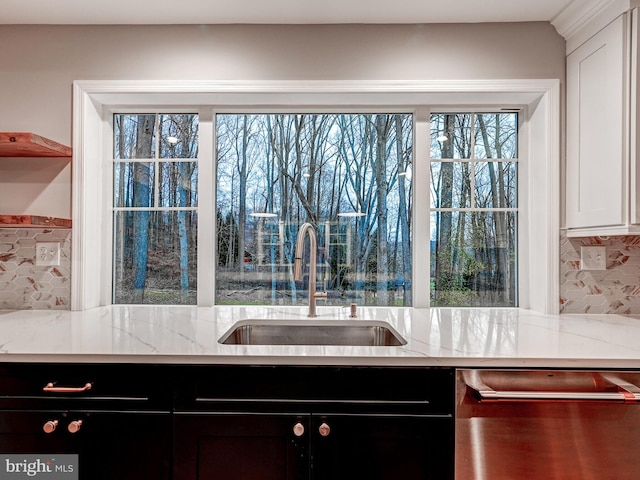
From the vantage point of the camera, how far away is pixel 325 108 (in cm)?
200

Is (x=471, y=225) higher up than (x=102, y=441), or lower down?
higher up

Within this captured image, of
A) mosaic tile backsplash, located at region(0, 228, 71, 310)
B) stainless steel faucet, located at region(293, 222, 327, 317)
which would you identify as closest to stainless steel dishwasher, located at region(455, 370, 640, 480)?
stainless steel faucet, located at region(293, 222, 327, 317)

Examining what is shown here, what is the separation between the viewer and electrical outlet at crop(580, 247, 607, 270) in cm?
178

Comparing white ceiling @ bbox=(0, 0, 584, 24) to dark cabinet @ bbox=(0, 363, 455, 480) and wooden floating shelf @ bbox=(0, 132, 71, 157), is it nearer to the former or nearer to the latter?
wooden floating shelf @ bbox=(0, 132, 71, 157)

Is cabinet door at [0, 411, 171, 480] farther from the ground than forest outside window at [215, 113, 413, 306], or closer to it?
Result: closer to it

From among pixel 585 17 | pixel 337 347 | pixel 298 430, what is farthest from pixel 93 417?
pixel 585 17

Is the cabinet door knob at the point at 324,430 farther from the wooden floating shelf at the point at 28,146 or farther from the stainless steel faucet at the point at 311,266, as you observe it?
the wooden floating shelf at the point at 28,146

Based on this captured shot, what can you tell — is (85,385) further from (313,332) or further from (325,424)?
(313,332)

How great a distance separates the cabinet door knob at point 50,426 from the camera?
1153mm

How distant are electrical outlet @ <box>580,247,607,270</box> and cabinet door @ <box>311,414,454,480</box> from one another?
3.61ft

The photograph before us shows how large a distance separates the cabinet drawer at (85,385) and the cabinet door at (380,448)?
49cm

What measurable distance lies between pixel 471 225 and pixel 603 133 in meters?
0.65

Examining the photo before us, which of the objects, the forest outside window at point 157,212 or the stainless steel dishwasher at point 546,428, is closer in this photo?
the stainless steel dishwasher at point 546,428

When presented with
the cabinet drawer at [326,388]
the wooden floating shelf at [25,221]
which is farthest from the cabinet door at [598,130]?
the wooden floating shelf at [25,221]
